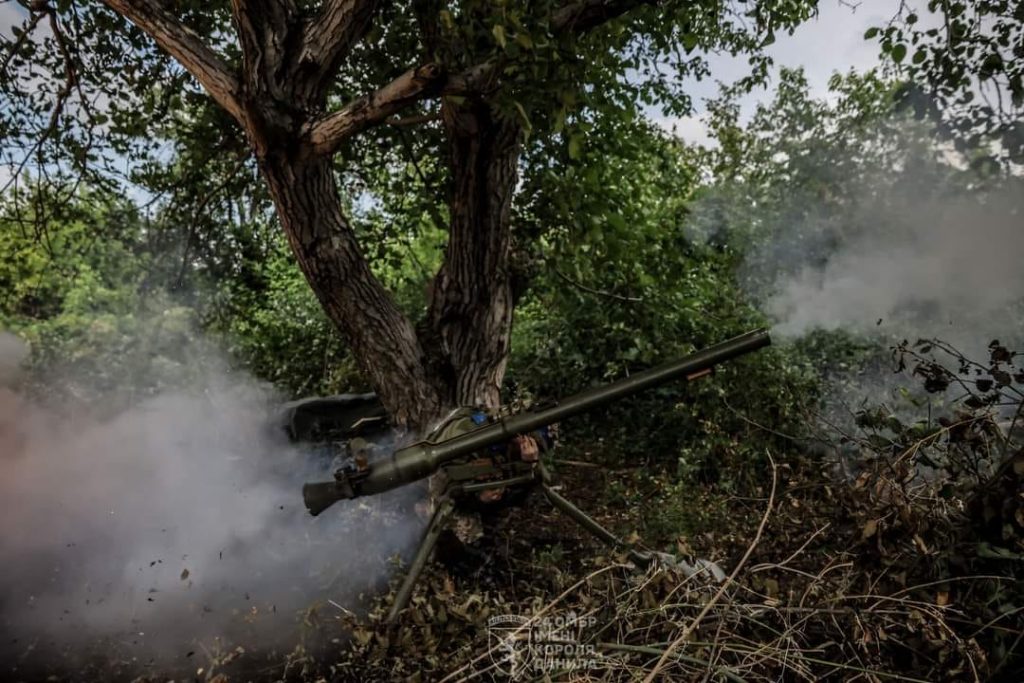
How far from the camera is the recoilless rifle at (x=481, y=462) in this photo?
10.9 feet

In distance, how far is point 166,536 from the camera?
548cm

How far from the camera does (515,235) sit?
507 centimetres

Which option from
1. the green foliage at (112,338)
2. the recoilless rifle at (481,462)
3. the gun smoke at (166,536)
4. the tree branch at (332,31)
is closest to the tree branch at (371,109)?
the tree branch at (332,31)

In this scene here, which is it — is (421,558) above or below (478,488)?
below

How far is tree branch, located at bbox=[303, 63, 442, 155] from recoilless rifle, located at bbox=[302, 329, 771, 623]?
189 cm

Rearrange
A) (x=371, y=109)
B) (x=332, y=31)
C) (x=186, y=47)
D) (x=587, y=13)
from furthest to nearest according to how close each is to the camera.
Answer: (x=186, y=47)
(x=332, y=31)
(x=371, y=109)
(x=587, y=13)

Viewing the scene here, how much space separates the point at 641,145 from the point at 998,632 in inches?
159

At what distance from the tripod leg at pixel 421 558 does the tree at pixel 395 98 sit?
3.90ft

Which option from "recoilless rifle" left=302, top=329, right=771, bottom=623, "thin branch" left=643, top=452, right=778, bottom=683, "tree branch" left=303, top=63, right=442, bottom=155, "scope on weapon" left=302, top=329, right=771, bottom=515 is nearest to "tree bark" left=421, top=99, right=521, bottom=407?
"tree branch" left=303, top=63, right=442, bottom=155

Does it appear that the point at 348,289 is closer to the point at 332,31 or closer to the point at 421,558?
the point at 332,31

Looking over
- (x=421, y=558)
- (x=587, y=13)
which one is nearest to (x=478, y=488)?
(x=421, y=558)

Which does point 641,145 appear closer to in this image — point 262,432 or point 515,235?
point 515,235

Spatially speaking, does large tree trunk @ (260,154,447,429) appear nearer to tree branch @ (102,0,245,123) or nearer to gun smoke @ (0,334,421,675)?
tree branch @ (102,0,245,123)

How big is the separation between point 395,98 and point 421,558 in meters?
2.59
